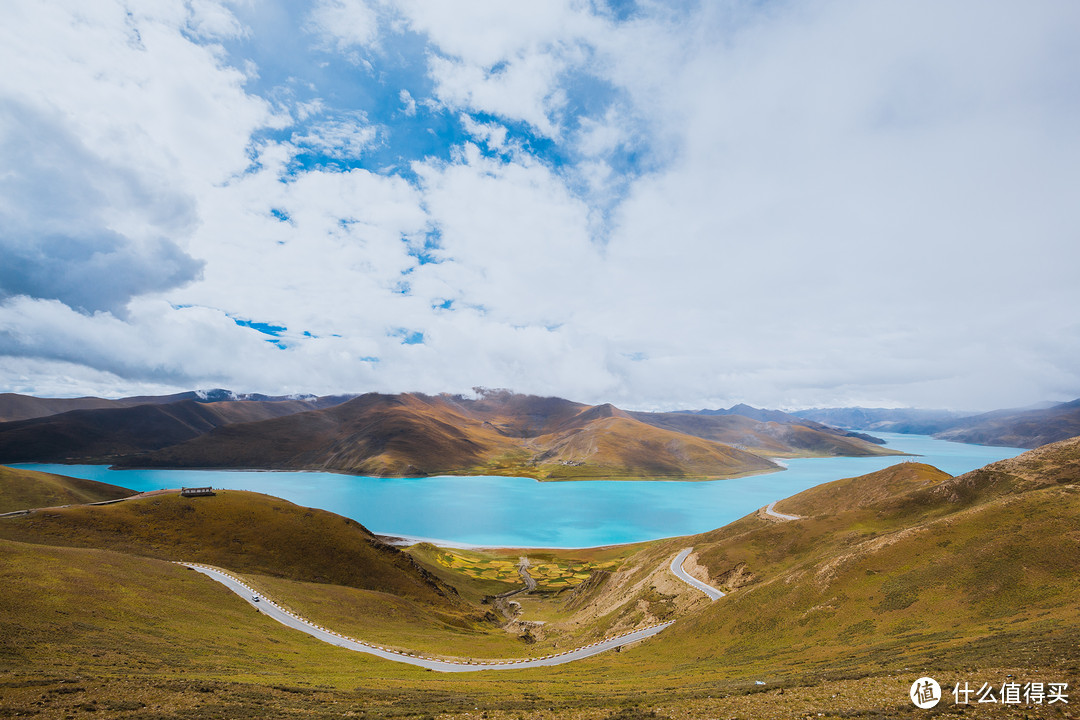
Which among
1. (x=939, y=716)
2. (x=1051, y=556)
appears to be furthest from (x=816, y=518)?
(x=939, y=716)

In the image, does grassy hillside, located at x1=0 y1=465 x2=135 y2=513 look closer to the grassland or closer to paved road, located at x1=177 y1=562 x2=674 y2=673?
the grassland

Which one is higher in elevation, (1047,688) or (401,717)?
(1047,688)

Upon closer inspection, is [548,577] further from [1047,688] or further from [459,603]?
[1047,688]

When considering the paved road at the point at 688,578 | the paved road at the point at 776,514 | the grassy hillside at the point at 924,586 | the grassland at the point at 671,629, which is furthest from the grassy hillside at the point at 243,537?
the paved road at the point at 776,514

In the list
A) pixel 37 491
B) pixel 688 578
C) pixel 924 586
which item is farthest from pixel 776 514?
pixel 37 491

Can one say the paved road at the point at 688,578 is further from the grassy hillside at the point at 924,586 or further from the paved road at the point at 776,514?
the paved road at the point at 776,514

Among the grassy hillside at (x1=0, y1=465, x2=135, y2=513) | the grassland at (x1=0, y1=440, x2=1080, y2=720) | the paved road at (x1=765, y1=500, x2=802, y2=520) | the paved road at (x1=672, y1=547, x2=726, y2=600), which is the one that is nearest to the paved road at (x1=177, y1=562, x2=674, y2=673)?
→ the grassland at (x1=0, y1=440, x2=1080, y2=720)
